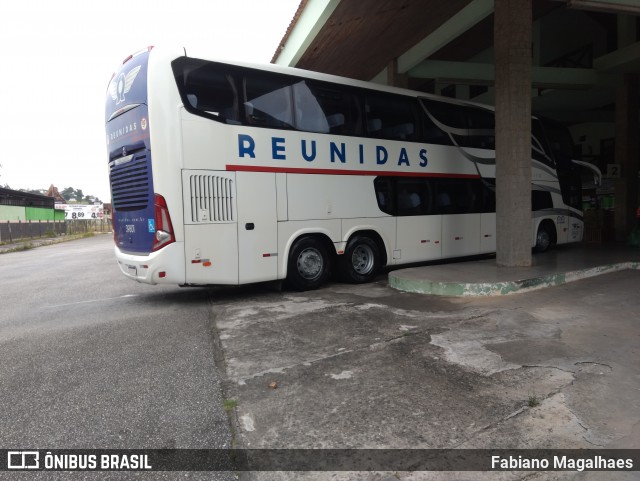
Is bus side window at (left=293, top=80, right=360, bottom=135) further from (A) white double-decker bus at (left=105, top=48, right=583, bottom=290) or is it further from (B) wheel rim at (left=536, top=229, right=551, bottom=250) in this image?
(B) wheel rim at (left=536, top=229, right=551, bottom=250)

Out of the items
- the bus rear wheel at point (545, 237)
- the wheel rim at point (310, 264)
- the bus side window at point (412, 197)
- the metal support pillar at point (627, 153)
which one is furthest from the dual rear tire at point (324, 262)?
the metal support pillar at point (627, 153)

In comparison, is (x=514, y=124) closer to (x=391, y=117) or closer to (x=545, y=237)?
(x=391, y=117)

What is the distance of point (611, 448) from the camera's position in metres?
2.65

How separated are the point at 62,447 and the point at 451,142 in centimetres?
902

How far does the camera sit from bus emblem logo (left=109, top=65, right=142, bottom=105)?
21.8 feet

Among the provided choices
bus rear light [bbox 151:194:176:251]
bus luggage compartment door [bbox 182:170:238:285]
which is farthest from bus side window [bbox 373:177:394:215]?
bus rear light [bbox 151:194:176:251]

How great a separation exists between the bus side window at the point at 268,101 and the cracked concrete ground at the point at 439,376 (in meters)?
3.17

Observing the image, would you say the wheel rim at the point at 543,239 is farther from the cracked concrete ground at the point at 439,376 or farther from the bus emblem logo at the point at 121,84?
the bus emblem logo at the point at 121,84

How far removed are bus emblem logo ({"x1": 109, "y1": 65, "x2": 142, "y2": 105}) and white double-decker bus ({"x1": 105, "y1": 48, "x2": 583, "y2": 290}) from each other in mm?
35

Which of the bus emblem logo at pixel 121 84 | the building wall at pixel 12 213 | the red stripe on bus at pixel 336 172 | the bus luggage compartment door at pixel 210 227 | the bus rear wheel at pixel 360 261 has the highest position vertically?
the bus emblem logo at pixel 121 84

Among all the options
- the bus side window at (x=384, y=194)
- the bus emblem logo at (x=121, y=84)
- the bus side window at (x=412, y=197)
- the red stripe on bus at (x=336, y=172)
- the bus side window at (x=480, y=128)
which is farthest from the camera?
the bus side window at (x=480, y=128)

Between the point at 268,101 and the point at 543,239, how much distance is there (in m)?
8.56

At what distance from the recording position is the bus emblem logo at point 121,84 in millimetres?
6657

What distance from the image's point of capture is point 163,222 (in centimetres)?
629
